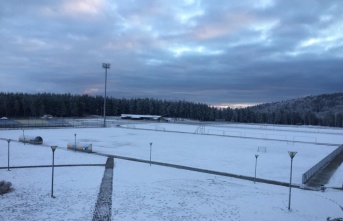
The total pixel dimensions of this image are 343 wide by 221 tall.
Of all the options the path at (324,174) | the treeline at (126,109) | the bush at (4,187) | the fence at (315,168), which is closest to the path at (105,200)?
the bush at (4,187)

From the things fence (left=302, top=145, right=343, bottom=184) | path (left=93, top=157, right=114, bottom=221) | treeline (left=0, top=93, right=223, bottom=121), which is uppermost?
treeline (left=0, top=93, right=223, bottom=121)

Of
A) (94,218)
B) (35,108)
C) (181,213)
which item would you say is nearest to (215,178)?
(181,213)

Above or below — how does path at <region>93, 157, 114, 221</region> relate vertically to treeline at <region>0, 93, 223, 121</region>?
below

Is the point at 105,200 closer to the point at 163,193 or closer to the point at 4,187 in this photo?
the point at 163,193

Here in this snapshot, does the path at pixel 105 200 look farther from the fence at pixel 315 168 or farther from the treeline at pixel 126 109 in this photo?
the treeline at pixel 126 109

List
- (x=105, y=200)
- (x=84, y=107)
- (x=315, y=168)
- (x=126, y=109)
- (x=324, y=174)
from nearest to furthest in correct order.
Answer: (x=105, y=200) < (x=324, y=174) < (x=315, y=168) < (x=84, y=107) < (x=126, y=109)

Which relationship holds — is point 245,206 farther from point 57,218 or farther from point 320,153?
point 320,153

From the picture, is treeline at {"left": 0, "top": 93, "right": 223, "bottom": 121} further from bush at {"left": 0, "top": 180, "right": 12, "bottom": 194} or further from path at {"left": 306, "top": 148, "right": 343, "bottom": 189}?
path at {"left": 306, "top": 148, "right": 343, "bottom": 189}

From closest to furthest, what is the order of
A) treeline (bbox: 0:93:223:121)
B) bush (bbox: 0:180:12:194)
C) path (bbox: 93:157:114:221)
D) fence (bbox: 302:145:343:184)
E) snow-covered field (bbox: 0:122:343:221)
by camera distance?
path (bbox: 93:157:114:221) < snow-covered field (bbox: 0:122:343:221) < bush (bbox: 0:180:12:194) < fence (bbox: 302:145:343:184) < treeline (bbox: 0:93:223:121)

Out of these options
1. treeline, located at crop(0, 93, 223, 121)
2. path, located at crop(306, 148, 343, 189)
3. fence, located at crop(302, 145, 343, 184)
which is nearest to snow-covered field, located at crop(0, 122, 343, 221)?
path, located at crop(306, 148, 343, 189)

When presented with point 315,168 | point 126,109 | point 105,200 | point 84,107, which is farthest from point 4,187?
Result: point 126,109

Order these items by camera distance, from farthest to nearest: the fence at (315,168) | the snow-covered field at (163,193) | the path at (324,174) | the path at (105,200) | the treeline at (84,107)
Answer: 1. the treeline at (84,107)
2. the fence at (315,168)
3. the path at (324,174)
4. the snow-covered field at (163,193)
5. the path at (105,200)

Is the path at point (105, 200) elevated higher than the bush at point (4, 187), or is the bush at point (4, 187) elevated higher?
the bush at point (4, 187)

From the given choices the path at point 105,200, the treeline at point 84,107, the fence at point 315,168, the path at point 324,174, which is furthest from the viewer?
the treeline at point 84,107
